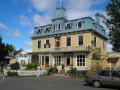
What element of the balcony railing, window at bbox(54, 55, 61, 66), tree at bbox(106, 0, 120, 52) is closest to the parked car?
tree at bbox(106, 0, 120, 52)

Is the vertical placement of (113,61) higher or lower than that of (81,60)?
lower

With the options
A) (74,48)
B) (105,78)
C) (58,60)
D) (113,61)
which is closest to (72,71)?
(74,48)

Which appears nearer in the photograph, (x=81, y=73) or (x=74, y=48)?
(x=81, y=73)

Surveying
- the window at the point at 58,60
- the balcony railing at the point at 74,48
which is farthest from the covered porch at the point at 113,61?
the window at the point at 58,60

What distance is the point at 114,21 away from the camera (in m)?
19.2

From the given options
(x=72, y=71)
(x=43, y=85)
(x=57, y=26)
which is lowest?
(x=43, y=85)

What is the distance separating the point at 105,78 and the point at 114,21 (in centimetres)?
747

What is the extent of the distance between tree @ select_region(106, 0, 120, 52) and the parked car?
524 centimetres

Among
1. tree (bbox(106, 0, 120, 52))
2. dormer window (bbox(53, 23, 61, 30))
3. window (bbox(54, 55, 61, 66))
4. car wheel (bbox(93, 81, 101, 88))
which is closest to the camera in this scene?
car wheel (bbox(93, 81, 101, 88))

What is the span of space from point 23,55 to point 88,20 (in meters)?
34.0

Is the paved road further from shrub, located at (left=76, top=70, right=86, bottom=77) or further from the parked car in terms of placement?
shrub, located at (left=76, top=70, right=86, bottom=77)

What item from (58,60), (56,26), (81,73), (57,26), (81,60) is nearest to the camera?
(81,73)

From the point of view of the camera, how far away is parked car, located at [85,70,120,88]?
14014 millimetres

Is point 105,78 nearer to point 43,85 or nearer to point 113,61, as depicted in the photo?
point 43,85
